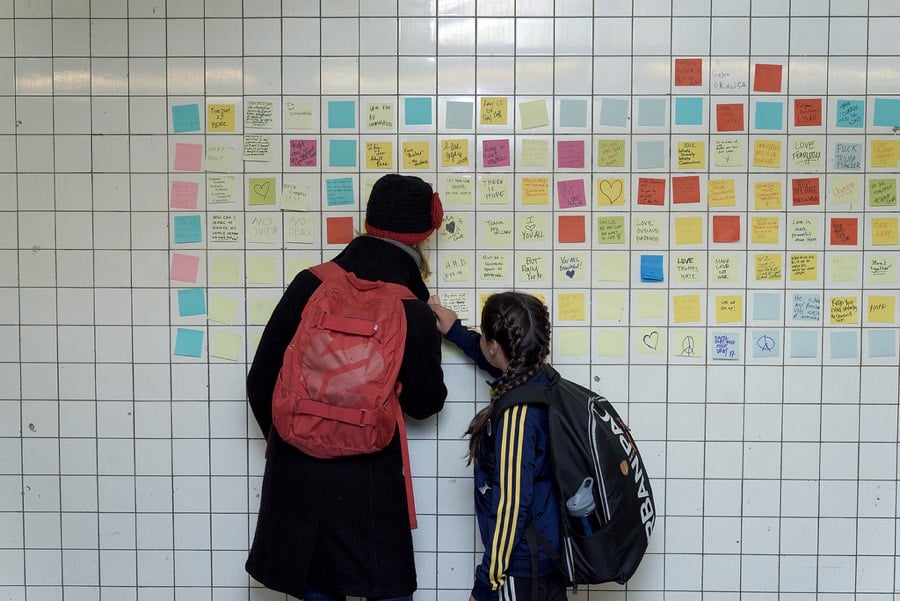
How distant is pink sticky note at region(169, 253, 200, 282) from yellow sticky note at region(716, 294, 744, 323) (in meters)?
1.81

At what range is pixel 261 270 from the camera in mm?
2605

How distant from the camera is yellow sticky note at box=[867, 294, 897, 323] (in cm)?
259

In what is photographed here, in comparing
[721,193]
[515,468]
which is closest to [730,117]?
[721,193]

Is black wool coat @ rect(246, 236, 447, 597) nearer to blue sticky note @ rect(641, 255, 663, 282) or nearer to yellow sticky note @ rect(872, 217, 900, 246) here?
blue sticky note @ rect(641, 255, 663, 282)

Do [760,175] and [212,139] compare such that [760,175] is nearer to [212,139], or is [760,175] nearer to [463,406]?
[463,406]

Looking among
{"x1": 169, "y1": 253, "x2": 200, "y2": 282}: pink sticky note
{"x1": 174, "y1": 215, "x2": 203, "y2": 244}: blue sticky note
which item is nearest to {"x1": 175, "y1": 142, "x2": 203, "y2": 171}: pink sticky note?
{"x1": 174, "y1": 215, "x2": 203, "y2": 244}: blue sticky note

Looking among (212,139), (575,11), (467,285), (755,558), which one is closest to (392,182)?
(467,285)

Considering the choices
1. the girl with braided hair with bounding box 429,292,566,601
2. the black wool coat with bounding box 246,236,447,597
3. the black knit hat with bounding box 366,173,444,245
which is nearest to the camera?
the girl with braided hair with bounding box 429,292,566,601

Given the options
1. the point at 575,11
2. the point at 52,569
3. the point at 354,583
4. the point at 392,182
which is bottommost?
the point at 52,569

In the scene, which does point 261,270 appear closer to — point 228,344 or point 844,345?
point 228,344

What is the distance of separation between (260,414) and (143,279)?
727 millimetres

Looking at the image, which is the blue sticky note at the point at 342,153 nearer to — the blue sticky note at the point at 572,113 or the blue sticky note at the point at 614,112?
the blue sticky note at the point at 572,113

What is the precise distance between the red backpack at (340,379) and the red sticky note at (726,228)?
1.18 m

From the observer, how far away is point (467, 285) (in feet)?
8.51
